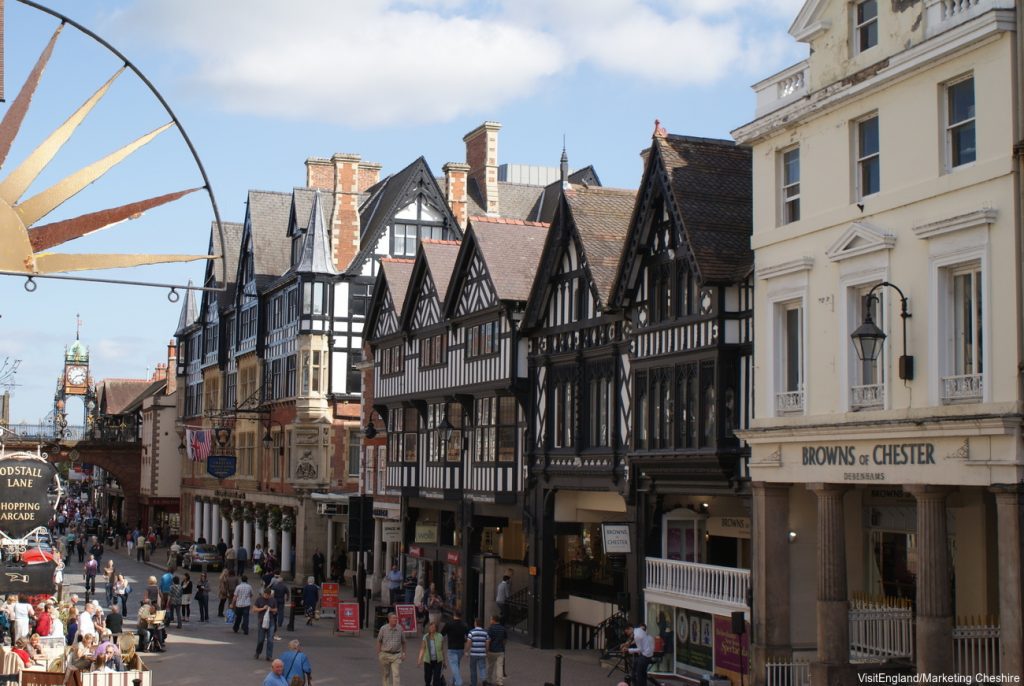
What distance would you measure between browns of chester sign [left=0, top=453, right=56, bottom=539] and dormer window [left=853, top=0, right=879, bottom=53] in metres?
13.5

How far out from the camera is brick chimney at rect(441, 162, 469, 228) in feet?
167

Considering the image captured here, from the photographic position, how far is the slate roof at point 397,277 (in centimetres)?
4259

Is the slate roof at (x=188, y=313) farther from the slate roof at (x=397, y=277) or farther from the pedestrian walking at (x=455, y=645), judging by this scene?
the pedestrian walking at (x=455, y=645)

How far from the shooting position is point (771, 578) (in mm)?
22781

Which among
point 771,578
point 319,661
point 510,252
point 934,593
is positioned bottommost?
point 319,661

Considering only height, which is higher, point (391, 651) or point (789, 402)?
point (789, 402)

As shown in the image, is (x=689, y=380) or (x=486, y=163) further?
(x=486, y=163)

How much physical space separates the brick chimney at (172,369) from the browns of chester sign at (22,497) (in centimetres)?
6214

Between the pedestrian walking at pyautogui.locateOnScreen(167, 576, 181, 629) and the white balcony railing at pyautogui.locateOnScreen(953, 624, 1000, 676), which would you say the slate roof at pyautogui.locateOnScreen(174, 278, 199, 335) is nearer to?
the pedestrian walking at pyautogui.locateOnScreen(167, 576, 181, 629)

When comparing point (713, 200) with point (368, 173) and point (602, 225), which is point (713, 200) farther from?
point (368, 173)

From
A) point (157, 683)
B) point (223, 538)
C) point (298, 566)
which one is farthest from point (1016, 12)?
point (223, 538)

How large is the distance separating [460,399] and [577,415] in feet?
22.6

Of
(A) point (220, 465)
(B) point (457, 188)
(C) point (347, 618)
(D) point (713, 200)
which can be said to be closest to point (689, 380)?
(D) point (713, 200)

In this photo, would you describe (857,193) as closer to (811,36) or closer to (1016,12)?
(811,36)
